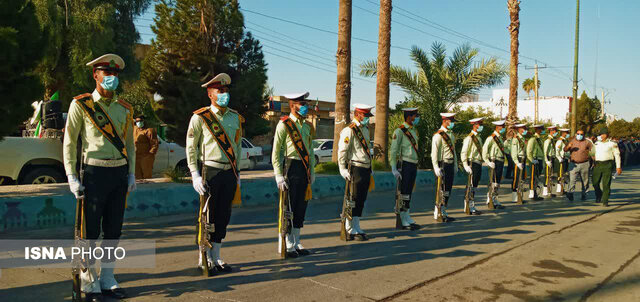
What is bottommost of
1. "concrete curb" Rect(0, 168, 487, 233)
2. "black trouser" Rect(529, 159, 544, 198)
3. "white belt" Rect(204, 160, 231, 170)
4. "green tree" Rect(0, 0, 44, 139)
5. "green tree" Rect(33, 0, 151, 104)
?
"concrete curb" Rect(0, 168, 487, 233)

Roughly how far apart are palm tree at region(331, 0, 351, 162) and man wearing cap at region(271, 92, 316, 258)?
9016mm

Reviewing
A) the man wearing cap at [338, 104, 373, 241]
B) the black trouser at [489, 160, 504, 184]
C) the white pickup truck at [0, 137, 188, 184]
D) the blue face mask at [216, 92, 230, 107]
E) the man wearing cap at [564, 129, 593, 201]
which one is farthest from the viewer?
the man wearing cap at [564, 129, 593, 201]

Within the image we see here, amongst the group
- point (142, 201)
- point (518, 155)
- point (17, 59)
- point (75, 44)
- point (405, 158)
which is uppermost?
point (75, 44)

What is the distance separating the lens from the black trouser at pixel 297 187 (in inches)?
250

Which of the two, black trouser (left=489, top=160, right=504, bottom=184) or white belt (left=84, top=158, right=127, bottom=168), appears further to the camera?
black trouser (left=489, top=160, right=504, bottom=184)

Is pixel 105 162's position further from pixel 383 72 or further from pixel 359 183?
pixel 383 72

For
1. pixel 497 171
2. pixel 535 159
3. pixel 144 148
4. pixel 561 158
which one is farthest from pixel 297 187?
pixel 561 158

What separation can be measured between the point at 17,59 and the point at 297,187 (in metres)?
5.41

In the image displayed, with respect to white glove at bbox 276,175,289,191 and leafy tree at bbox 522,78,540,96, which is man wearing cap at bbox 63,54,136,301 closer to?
white glove at bbox 276,175,289,191

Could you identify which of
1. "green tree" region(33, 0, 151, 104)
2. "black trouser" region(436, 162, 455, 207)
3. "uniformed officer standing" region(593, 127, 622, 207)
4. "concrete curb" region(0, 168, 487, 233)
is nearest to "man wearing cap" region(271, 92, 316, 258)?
"concrete curb" region(0, 168, 487, 233)

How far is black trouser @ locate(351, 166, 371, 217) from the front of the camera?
24.5 ft

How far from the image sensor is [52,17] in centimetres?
1953

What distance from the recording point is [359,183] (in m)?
7.48

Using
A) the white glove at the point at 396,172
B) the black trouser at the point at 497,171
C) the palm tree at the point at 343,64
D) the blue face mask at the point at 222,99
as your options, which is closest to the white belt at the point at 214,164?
the blue face mask at the point at 222,99
